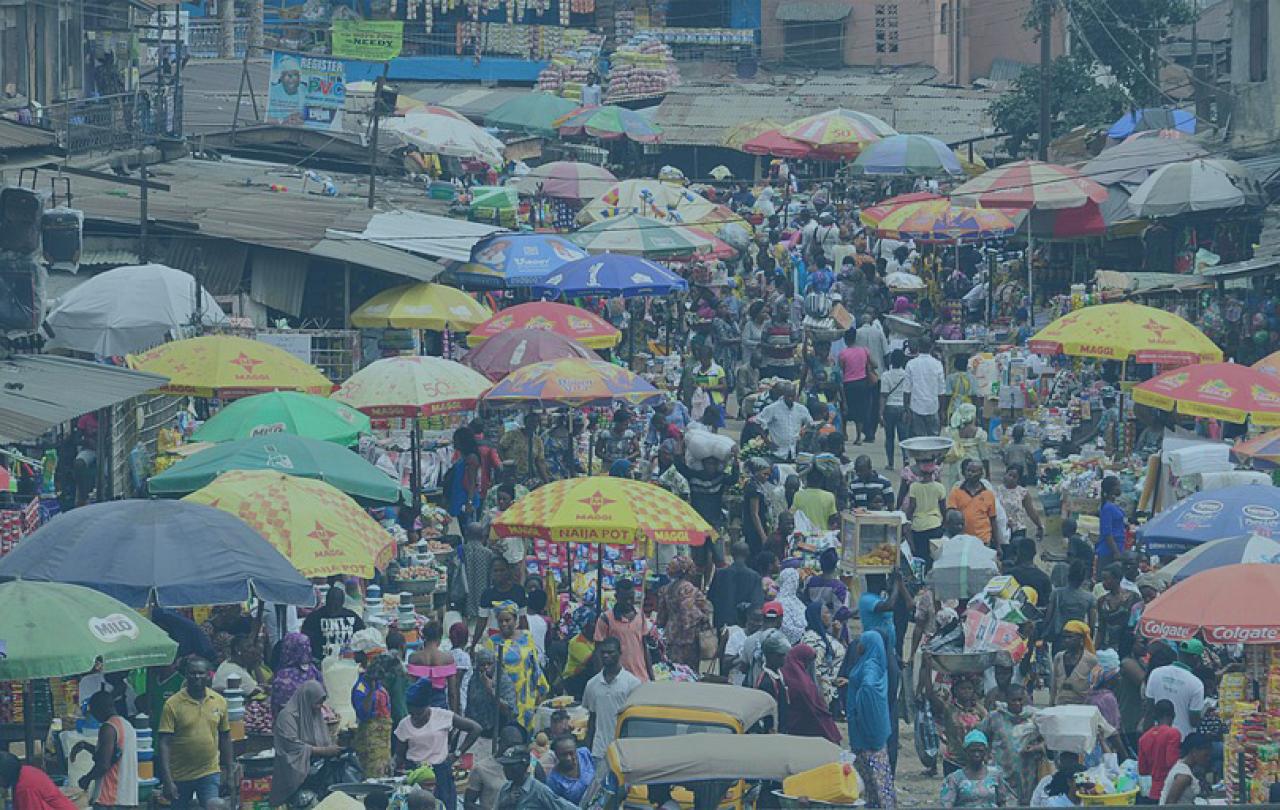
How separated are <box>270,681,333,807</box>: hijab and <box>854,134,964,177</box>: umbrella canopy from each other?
23.4 meters

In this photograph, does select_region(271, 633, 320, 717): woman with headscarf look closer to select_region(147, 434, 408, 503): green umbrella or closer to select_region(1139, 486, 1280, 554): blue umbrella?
select_region(147, 434, 408, 503): green umbrella

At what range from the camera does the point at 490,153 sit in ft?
120

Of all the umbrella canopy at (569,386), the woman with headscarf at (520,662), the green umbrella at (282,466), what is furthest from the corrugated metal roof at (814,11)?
the woman with headscarf at (520,662)

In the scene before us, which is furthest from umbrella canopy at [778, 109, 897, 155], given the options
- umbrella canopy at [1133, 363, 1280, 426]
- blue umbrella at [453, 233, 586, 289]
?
umbrella canopy at [1133, 363, 1280, 426]

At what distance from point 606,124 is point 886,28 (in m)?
18.3

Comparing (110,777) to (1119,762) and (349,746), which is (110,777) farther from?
(1119,762)

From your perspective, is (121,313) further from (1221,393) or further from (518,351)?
(1221,393)

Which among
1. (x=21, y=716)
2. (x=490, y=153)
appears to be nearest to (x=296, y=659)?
(x=21, y=716)

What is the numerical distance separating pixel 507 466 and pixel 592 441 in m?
0.97

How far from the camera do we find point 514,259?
25.5m

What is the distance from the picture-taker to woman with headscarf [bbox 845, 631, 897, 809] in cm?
1298

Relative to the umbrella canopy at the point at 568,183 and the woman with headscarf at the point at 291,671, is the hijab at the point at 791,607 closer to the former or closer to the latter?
the woman with headscarf at the point at 291,671

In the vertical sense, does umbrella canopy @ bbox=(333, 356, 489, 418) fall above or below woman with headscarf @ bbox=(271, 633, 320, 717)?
above

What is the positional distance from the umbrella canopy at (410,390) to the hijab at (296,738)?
19.7ft
